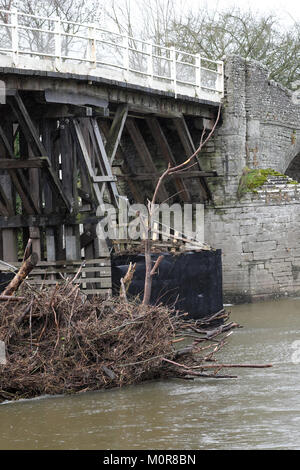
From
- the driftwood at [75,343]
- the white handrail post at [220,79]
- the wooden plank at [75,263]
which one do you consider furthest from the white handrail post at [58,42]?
the white handrail post at [220,79]

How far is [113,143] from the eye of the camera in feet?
62.3

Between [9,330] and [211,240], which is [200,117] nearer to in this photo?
[211,240]

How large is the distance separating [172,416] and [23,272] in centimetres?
255

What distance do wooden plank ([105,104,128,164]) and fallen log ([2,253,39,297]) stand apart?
7.92 m

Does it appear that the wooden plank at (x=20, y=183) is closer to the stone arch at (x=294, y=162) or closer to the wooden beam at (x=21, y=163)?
the wooden beam at (x=21, y=163)

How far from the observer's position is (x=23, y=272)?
431 inches

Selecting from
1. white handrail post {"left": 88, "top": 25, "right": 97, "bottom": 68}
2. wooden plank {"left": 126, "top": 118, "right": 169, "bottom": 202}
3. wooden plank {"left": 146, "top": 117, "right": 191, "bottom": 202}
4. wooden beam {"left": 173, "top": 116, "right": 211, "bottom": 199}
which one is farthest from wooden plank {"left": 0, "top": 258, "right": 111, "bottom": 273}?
wooden beam {"left": 173, "top": 116, "right": 211, "bottom": 199}

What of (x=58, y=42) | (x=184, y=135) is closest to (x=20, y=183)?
(x=58, y=42)

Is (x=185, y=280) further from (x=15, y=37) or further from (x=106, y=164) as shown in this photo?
(x=15, y=37)

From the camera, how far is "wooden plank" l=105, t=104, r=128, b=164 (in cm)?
1895

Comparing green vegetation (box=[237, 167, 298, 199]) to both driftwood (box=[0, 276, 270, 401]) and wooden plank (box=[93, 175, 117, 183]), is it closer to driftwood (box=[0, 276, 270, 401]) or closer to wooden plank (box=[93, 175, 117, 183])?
wooden plank (box=[93, 175, 117, 183])

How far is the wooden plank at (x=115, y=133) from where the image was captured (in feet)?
62.2

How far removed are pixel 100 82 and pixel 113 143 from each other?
1589 mm

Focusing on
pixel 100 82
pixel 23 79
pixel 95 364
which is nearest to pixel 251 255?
pixel 100 82
